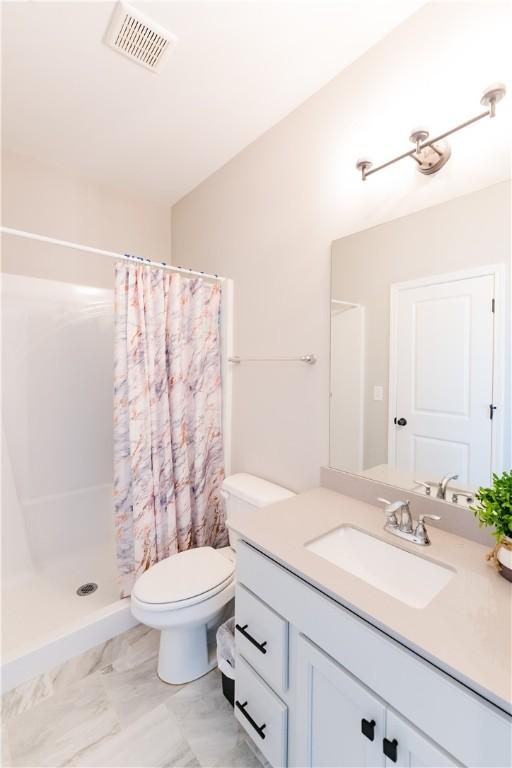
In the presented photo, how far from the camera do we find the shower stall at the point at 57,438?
181 cm

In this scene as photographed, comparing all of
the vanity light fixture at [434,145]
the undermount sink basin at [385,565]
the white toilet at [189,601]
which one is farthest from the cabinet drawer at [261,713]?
the vanity light fixture at [434,145]

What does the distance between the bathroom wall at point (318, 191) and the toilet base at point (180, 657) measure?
779mm

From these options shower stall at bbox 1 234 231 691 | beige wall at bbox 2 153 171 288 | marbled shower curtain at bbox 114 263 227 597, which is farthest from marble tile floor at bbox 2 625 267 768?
beige wall at bbox 2 153 171 288

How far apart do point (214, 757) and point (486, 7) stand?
2.55 m

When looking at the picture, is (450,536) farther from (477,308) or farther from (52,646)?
(52,646)

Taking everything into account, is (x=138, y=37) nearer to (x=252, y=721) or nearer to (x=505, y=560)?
(x=505, y=560)

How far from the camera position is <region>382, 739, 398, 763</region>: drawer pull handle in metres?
0.67

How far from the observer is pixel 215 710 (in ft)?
4.30

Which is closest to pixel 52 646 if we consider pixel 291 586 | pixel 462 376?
pixel 291 586

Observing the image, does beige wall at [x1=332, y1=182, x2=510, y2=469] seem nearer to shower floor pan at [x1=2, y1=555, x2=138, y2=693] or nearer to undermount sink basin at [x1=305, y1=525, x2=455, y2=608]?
undermount sink basin at [x1=305, y1=525, x2=455, y2=608]

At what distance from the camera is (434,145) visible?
1107mm

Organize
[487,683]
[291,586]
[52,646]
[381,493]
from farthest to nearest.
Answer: [52,646], [381,493], [291,586], [487,683]

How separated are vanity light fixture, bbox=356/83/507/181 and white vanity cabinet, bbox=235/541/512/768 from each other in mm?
1349

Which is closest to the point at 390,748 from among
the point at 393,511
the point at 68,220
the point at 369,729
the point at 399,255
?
the point at 369,729
